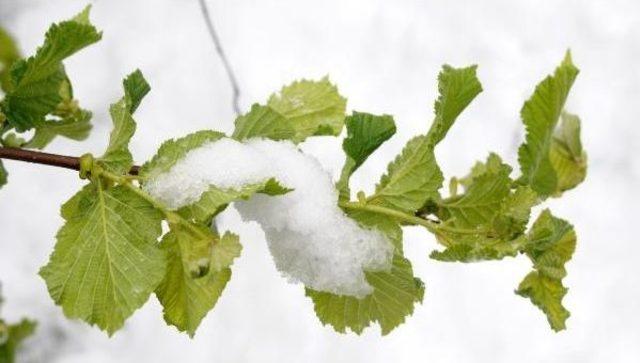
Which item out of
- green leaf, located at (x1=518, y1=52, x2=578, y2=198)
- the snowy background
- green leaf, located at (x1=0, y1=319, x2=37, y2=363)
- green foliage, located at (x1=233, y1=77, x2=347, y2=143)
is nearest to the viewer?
green leaf, located at (x1=518, y1=52, x2=578, y2=198)

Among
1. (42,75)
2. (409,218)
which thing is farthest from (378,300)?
(42,75)

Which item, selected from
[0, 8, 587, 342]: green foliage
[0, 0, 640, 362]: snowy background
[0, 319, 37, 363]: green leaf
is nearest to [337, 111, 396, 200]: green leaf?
[0, 8, 587, 342]: green foliage

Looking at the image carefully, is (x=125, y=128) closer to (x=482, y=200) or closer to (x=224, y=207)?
(x=224, y=207)

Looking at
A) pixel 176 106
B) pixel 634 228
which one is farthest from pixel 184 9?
pixel 634 228

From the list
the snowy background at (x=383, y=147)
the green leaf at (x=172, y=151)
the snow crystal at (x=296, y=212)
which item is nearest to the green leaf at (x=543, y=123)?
the snow crystal at (x=296, y=212)

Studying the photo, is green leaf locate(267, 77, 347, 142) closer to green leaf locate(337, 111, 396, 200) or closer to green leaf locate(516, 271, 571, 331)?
green leaf locate(337, 111, 396, 200)

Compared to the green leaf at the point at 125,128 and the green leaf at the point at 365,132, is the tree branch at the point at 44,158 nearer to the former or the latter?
the green leaf at the point at 125,128
